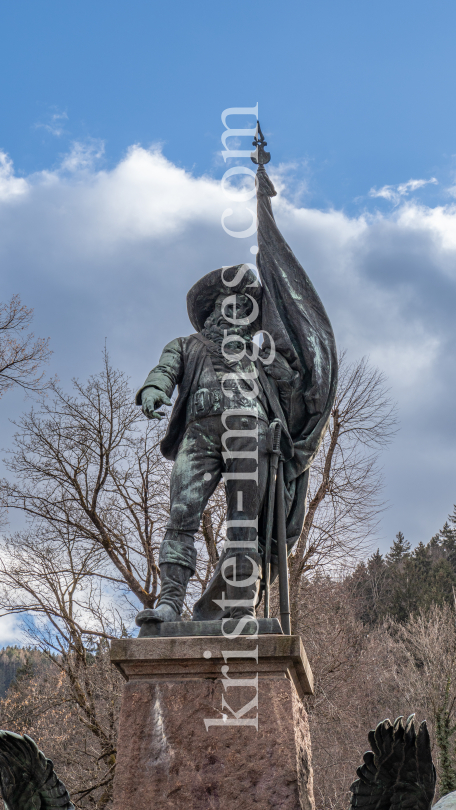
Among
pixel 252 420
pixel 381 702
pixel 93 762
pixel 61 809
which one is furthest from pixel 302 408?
pixel 381 702

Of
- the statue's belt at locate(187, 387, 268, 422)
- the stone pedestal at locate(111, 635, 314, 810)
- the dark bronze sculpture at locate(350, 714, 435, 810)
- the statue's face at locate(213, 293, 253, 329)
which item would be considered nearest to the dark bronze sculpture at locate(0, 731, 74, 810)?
the stone pedestal at locate(111, 635, 314, 810)

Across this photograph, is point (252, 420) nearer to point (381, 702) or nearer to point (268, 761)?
point (268, 761)

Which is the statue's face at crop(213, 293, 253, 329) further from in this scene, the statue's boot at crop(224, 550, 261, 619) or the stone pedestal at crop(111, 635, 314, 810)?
the stone pedestal at crop(111, 635, 314, 810)

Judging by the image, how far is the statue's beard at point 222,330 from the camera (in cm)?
418

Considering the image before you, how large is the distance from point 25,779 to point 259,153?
3940 mm

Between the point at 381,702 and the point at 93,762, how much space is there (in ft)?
42.2

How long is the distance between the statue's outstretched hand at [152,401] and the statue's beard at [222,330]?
0.58 metres

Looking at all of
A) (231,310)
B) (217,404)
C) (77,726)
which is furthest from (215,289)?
(77,726)

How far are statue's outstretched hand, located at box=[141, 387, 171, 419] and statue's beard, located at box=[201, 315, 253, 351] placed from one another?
1.91 feet

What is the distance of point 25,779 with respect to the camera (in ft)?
9.25

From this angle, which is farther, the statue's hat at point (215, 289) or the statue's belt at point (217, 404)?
the statue's hat at point (215, 289)

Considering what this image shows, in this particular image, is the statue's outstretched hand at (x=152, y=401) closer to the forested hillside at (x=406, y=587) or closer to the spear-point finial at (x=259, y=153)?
the spear-point finial at (x=259, y=153)

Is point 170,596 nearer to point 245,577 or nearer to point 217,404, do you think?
point 245,577

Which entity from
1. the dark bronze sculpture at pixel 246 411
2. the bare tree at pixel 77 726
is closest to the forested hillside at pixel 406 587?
the bare tree at pixel 77 726
